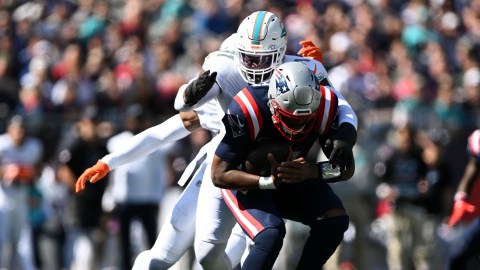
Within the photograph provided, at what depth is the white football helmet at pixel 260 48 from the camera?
7254mm

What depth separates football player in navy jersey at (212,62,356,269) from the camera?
263 inches

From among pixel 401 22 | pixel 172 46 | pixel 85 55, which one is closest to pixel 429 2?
pixel 401 22

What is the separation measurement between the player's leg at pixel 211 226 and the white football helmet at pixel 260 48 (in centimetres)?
72

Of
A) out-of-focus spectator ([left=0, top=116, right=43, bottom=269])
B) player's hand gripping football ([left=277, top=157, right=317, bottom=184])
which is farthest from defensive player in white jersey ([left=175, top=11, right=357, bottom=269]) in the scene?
out-of-focus spectator ([left=0, top=116, right=43, bottom=269])

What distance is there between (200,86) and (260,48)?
0.46m

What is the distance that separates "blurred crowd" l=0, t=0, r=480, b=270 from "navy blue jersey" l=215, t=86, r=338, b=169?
514cm

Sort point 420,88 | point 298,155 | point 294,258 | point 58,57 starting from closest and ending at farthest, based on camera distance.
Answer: point 298,155 < point 294,258 < point 420,88 < point 58,57

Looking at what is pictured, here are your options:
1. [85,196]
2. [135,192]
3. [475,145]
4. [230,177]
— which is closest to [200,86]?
[230,177]

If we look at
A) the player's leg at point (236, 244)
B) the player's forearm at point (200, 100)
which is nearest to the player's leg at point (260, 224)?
the player's forearm at point (200, 100)

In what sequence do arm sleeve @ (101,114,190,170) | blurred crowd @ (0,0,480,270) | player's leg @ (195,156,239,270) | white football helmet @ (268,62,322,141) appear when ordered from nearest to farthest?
white football helmet @ (268,62,322,141) → player's leg @ (195,156,239,270) → arm sleeve @ (101,114,190,170) → blurred crowd @ (0,0,480,270)

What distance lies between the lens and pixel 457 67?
46.4ft

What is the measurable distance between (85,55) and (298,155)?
7.87 meters

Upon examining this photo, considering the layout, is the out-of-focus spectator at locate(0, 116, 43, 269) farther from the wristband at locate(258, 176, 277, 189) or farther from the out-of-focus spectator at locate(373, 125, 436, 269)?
the wristband at locate(258, 176, 277, 189)

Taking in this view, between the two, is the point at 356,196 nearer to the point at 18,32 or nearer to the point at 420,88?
the point at 420,88
